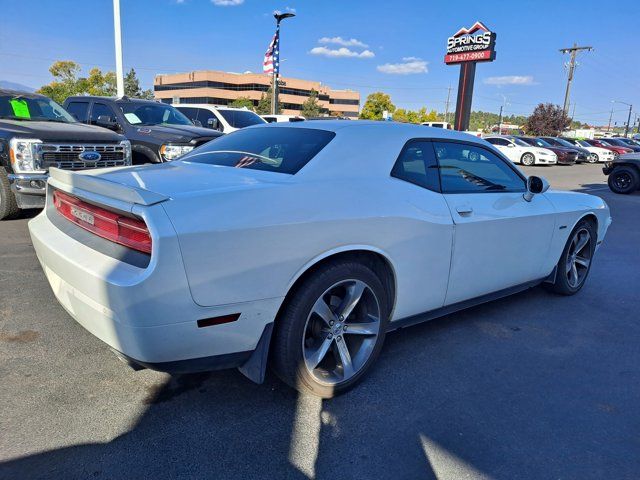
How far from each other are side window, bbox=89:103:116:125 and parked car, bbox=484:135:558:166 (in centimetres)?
2157

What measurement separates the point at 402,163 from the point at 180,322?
1697 mm

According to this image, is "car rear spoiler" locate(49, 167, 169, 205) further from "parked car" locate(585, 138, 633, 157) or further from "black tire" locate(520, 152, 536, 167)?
"parked car" locate(585, 138, 633, 157)

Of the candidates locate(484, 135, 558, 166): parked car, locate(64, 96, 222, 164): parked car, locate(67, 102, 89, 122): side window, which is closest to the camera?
locate(64, 96, 222, 164): parked car

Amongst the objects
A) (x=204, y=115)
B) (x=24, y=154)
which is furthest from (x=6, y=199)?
(x=204, y=115)

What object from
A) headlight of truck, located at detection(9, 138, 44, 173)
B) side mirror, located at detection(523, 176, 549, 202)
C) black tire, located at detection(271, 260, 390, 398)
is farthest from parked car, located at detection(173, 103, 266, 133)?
black tire, located at detection(271, 260, 390, 398)

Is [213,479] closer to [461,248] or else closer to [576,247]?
[461,248]

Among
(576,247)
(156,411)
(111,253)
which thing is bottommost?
(156,411)

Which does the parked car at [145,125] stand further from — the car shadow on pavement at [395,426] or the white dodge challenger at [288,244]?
the car shadow on pavement at [395,426]

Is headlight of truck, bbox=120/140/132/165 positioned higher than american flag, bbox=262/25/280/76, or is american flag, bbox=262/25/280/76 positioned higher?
american flag, bbox=262/25/280/76

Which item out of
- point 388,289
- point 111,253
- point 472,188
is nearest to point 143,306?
point 111,253

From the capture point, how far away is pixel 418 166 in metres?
3.14

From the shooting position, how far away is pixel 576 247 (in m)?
4.66

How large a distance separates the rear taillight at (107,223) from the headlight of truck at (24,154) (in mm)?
3788

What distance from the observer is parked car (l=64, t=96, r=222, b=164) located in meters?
8.11
